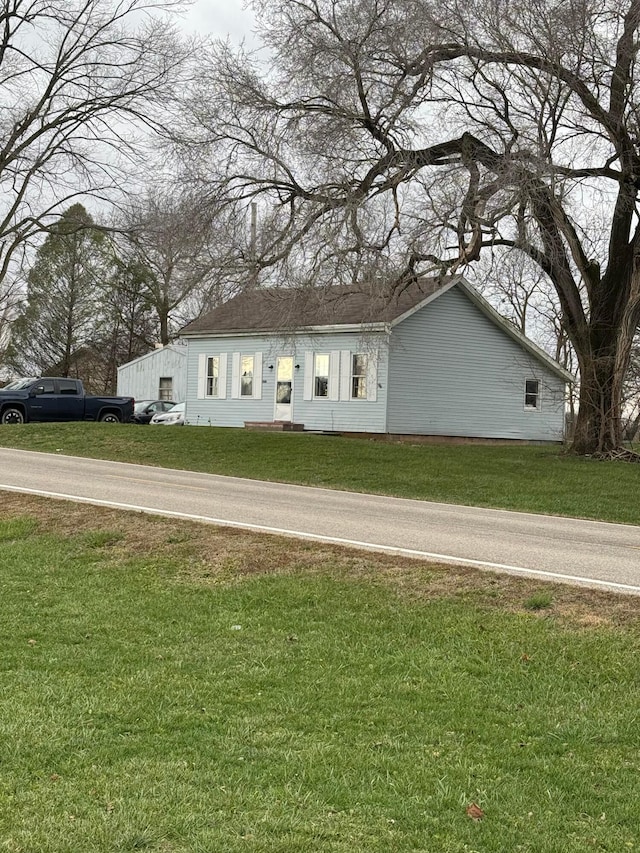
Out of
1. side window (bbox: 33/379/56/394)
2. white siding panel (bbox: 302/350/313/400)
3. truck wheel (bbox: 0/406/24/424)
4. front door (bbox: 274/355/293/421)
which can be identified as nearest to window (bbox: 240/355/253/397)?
front door (bbox: 274/355/293/421)

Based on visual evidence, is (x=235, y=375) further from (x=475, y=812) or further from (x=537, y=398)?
(x=475, y=812)

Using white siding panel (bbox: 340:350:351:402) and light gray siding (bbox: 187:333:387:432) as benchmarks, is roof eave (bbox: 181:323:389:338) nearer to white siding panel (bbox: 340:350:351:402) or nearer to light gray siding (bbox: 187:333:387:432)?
light gray siding (bbox: 187:333:387:432)

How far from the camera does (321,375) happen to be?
30359 mm

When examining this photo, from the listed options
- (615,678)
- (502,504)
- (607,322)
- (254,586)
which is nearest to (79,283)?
(607,322)

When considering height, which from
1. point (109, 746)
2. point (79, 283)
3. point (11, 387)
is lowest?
point (109, 746)

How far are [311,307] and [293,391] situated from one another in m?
10.4

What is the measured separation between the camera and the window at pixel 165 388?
4345 centimetres

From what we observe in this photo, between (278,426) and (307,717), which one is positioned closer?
(307,717)

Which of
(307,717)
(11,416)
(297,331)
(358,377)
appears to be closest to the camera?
(307,717)

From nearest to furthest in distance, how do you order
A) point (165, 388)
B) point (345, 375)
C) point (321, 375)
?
point (345, 375), point (321, 375), point (165, 388)

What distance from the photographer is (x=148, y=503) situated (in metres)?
13.3

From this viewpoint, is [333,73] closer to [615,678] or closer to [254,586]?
[254,586]

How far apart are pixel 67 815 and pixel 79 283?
1883 inches

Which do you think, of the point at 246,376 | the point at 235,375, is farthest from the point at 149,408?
the point at 246,376
